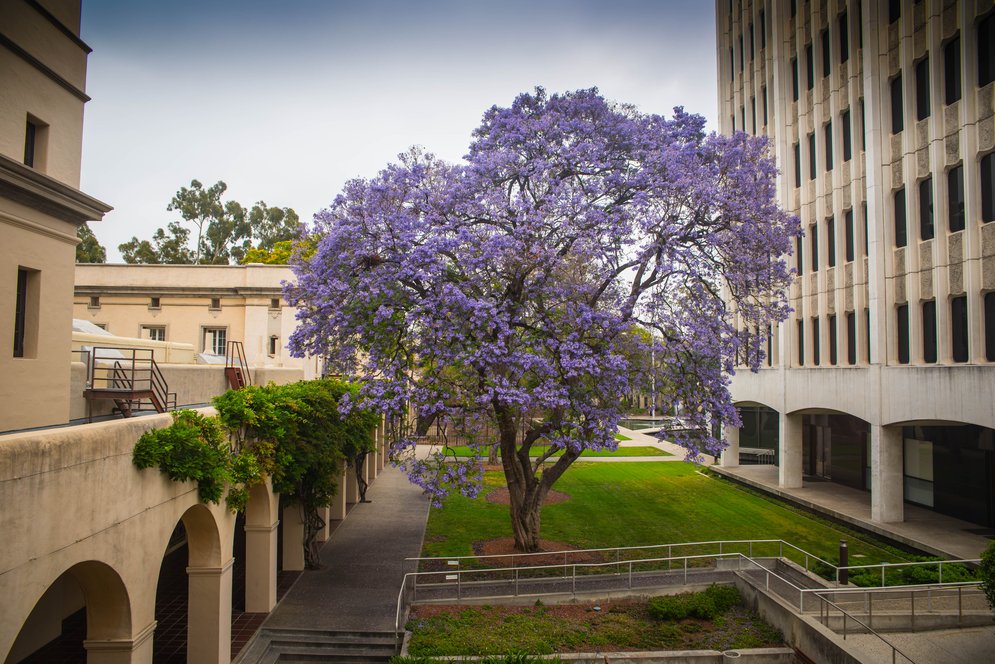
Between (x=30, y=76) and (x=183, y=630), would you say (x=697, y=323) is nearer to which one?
(x=183, y=630)

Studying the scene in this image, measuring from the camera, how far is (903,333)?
22.1 m

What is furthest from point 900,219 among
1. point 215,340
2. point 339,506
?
point 215,340

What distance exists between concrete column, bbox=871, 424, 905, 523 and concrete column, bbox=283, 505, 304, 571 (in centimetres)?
1938

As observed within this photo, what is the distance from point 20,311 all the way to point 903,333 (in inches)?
979

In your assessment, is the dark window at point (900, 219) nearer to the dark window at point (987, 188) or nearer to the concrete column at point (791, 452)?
the dark window at point (987, 188)

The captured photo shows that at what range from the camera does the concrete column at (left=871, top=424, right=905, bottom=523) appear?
22297 mm

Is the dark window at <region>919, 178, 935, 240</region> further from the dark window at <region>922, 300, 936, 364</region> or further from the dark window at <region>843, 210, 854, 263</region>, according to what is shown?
the dark window at <region>843, 210, 854, 263</region>

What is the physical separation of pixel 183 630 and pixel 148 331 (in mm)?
21238

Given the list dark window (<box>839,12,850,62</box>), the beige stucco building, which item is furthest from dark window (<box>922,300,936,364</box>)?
the beige stucco building

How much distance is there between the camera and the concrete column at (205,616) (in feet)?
38.8

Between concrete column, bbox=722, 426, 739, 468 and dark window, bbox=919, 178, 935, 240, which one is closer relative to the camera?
dark window, bbox=919, 178, 935, 240

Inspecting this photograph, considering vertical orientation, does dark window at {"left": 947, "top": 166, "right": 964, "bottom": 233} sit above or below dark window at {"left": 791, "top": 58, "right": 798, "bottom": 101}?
below

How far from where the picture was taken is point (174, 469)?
33.0ft

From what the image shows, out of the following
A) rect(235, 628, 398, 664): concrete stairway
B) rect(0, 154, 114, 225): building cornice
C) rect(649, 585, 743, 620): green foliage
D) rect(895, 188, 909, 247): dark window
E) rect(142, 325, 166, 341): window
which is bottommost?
rect(235, 628, 398, 664): concrete stairway
